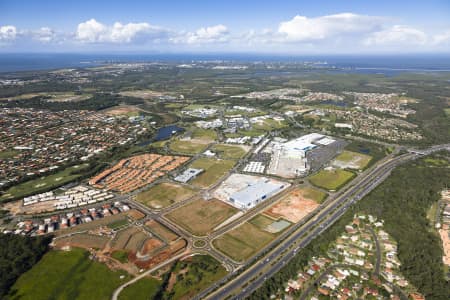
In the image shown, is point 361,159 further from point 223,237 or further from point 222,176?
point 223,237

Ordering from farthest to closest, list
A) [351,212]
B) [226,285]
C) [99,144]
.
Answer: [99,144], [351,212], [226,285]

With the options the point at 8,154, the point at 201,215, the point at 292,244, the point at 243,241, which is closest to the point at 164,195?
the point at 201,215

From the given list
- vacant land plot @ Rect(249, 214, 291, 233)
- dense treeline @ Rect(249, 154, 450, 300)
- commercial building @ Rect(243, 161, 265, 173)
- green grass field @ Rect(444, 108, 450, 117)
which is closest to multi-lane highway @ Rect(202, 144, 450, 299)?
dense treeline @ Rect(249, 154, 450, 300)

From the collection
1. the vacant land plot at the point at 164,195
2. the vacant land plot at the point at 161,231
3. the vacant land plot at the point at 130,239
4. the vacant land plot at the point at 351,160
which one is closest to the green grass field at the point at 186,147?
the vacant land plot at the point at 164,195

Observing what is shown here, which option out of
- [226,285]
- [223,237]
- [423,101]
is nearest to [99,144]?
[223,237]

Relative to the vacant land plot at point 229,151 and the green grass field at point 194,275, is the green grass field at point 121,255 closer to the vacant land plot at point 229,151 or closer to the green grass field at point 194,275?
the green grass field at point 194,275

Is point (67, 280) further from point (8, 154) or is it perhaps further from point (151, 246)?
point (8, 154)
